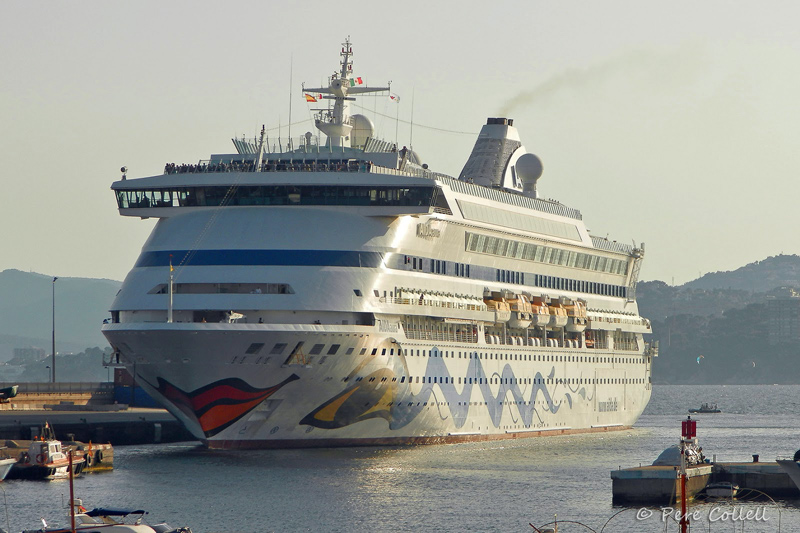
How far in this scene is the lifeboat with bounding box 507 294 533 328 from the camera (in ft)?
259

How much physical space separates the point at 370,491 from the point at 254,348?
10.1 meters

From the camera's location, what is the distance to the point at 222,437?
62.5 meters

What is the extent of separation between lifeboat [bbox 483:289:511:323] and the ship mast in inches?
418

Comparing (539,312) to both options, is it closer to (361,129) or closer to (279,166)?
(361,129)

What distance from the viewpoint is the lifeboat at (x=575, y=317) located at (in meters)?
85.8

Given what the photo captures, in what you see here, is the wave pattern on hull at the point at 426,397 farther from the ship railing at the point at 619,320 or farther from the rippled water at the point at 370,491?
the ship railing at the point at 619,320

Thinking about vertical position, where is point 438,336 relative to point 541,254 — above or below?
below

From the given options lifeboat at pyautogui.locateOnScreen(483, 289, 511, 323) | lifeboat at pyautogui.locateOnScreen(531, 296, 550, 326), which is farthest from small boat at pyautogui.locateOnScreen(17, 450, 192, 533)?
lifeboat at pyautogui.locateOnScreen(531, 296, 550, 326)

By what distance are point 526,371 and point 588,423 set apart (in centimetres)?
952

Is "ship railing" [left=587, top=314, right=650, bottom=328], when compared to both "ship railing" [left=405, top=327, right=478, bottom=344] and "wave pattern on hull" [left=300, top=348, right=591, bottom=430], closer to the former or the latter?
"wave pattern on hull" [left=300, top=348, right=591, bottom=430]

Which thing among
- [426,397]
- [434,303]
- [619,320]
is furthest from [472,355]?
[619,320]

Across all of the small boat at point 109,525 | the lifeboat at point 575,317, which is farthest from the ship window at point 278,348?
the lifeboat at point 575,317

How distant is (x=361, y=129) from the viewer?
252 ft

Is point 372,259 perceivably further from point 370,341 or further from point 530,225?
point 530,225
